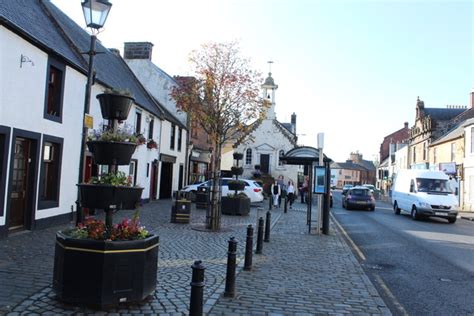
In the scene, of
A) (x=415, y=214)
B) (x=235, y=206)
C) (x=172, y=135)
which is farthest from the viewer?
(x=172, y=135)

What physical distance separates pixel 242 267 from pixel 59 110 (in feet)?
26.6

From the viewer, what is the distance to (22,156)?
11734 mm

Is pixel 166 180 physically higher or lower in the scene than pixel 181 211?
higher

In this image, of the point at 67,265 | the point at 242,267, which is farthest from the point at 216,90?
the point at 67,265

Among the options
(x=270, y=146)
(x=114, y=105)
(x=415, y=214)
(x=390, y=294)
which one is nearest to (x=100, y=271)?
(x=114, y=105)

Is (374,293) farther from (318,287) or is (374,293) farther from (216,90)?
(216,90)

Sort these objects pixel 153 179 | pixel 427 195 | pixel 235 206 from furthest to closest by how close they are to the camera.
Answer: pixel 153 179
pixel 427 195
pixel 235 206

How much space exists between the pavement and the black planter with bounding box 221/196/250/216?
759cm

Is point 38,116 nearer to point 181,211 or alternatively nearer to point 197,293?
point 181,211

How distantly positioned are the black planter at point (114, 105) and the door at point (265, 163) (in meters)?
41.0

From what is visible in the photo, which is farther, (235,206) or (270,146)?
(270,146)

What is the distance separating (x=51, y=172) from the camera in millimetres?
13453

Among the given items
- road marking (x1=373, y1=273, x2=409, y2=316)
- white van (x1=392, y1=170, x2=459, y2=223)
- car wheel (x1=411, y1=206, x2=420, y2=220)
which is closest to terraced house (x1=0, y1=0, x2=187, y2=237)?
road marking (x1=373, y1=273, x2=409, y2=316)

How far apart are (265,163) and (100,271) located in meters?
42.1
